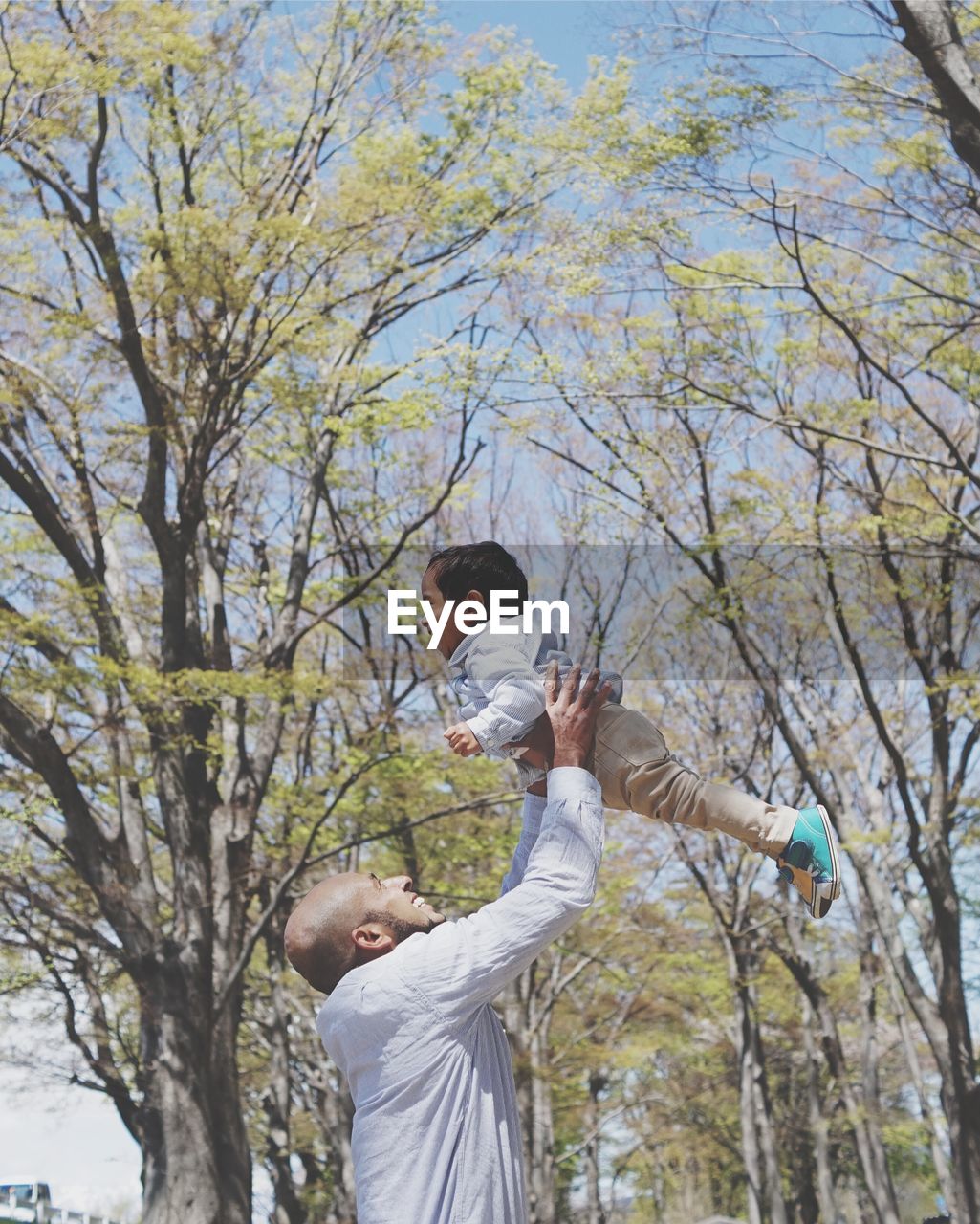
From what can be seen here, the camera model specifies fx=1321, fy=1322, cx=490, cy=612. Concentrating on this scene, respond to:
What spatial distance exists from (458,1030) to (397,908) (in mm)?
280

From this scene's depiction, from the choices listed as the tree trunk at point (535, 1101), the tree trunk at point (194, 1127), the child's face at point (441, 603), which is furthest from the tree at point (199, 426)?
the child's face at point (441, 603)

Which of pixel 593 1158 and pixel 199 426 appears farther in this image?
pixel 593 1158

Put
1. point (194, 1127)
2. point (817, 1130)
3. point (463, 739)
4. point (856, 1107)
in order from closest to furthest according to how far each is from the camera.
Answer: point (463, 739), point (194, 1127), point (856, 1107), point (817, 1130)

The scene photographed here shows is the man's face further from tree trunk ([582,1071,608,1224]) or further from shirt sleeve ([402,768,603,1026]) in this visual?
tree trunk ([582,1071,608,1224])

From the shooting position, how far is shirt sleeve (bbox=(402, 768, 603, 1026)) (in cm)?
235

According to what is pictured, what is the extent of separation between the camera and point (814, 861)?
9.18 feet

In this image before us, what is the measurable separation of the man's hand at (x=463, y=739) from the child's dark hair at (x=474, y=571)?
12.9 inches

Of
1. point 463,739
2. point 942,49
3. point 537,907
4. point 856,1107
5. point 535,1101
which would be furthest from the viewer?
point 856,1107

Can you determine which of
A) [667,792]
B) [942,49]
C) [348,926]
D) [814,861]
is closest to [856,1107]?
[942,49]

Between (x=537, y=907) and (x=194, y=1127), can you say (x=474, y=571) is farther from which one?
(x=194, y=1127)

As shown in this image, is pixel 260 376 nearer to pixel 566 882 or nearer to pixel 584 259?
pixel 584 259

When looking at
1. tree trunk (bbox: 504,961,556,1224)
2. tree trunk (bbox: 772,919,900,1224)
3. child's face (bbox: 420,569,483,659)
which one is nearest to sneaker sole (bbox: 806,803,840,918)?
child's face (bbox: 420,569,483,659)

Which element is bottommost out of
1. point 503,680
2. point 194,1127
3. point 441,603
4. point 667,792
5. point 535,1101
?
point 535,1101

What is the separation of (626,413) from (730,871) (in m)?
7.50
